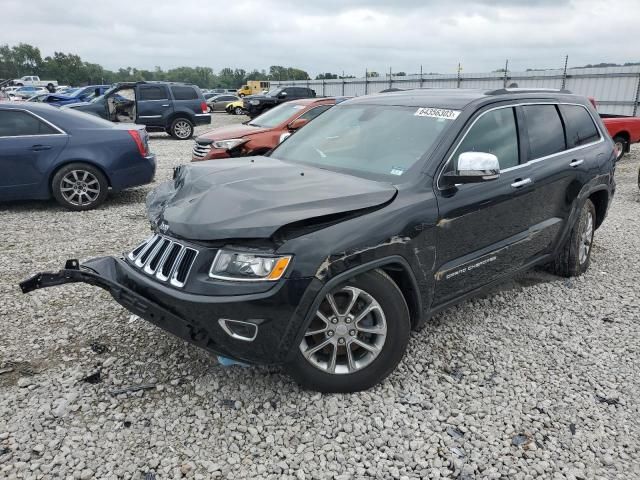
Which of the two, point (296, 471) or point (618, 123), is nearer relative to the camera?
point (296, 471)

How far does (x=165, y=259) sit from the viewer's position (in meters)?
2.81

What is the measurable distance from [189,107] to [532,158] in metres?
14.9

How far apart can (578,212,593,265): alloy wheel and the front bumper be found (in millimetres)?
3407

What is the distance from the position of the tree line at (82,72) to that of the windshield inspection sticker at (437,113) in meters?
85.2

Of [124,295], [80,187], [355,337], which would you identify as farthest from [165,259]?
[80,187]

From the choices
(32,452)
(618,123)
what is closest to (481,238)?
(32,452)

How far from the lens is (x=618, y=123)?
12.0 meters

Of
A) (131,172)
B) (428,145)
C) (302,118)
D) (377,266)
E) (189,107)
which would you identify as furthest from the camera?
(189,107)

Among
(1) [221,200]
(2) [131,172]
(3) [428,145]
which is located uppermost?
(3) [428,145]

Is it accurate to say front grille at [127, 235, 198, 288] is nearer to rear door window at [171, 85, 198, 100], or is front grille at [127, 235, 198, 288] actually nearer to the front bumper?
the front bumper

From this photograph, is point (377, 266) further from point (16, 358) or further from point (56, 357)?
point (16, 358)

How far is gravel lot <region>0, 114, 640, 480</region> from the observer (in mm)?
2480

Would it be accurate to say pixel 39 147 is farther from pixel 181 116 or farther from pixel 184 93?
pixel 184 93

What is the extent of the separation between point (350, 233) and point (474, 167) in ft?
3.15
